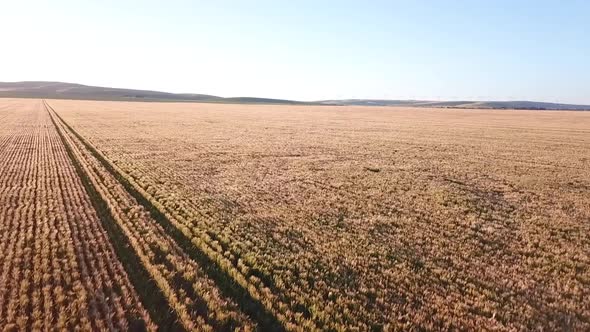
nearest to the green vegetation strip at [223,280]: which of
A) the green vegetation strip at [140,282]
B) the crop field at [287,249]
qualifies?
the crop field at [287,249]

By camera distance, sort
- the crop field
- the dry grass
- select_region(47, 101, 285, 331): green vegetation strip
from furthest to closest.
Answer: the crop field
select_region(47, 101, 285, 331): green vegetation strip
the dry grass

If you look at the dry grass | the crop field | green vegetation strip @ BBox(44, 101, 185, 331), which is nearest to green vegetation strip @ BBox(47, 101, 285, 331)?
the crop field

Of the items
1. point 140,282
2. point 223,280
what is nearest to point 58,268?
point 140,282

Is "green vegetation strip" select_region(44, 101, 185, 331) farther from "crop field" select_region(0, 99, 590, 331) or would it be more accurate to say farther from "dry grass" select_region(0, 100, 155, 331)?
"dry grass" select_region(0, 100, 155, 331)

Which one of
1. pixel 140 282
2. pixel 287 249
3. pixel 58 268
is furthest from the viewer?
pixel 287 249

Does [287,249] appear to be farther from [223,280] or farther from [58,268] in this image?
[58,268]

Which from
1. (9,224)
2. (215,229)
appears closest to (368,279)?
(215,229)

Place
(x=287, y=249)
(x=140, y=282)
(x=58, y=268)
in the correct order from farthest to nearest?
(x=287, y=249) → (x=58, y=268) → (x=140, y=282)

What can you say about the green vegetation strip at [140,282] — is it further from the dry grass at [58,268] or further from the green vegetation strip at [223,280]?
the green vegetation strip at [223,280]
